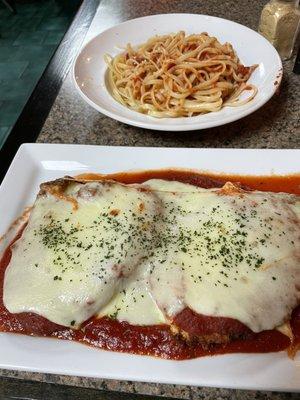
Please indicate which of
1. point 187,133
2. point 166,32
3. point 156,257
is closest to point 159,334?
point 156,257

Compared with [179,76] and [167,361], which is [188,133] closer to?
[179,76]

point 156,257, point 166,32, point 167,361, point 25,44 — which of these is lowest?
point 25,44

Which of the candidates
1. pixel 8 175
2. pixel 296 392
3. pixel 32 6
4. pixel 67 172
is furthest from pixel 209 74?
pixel 32 6

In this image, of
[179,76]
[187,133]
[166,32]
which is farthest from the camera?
[166,32]

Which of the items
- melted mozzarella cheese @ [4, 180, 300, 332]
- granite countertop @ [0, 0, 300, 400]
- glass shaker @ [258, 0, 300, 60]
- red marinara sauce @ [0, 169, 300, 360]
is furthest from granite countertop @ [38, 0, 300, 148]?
red marinara sauce @ [0, 169, 300, 360]

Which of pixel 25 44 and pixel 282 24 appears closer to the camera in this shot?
pixel 282 24

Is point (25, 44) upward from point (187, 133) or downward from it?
downward

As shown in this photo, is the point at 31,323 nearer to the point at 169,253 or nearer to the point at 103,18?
the point at 169,253

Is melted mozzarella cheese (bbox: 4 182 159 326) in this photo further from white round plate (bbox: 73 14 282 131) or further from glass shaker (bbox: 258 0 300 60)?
glass shaker (bbox: 258 0 300 60)
